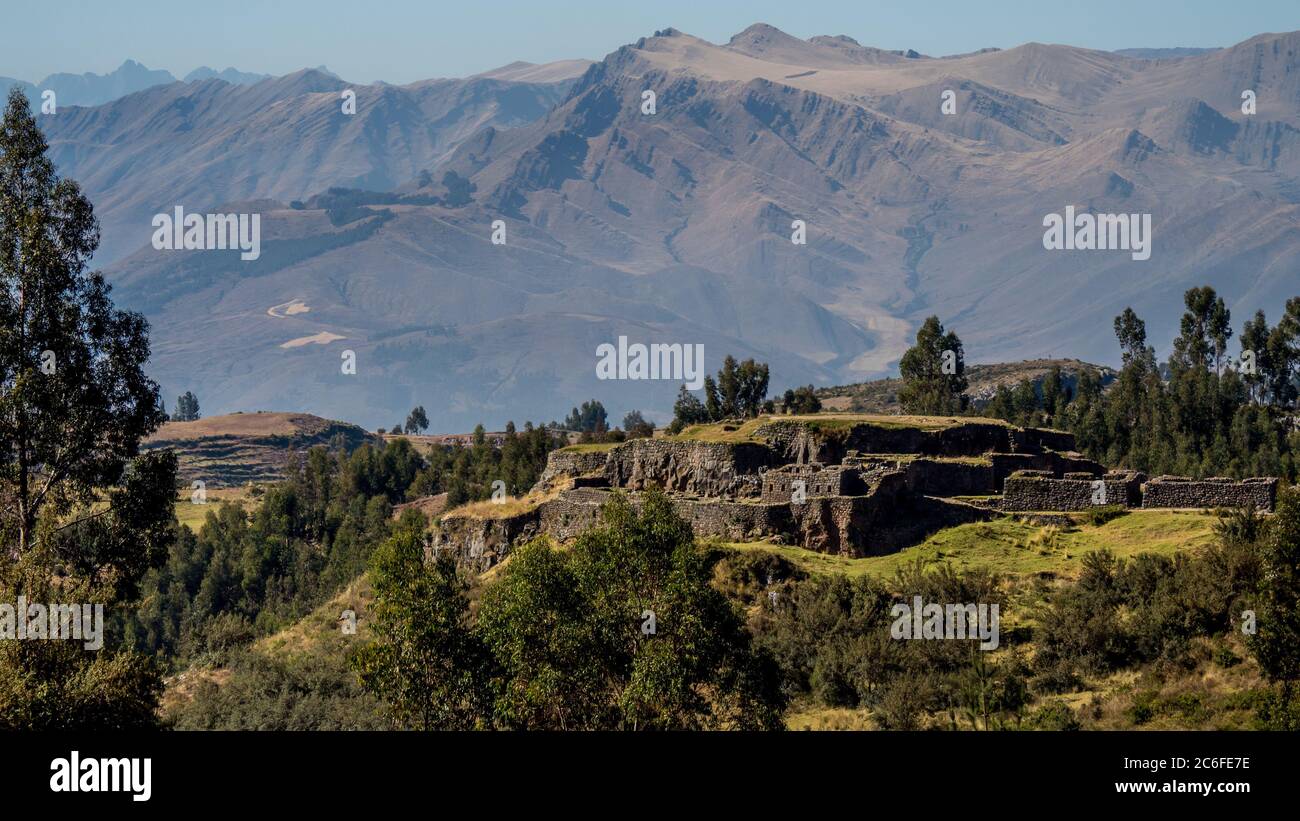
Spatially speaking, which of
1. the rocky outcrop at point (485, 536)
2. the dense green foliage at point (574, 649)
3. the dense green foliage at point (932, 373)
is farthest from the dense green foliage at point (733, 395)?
the dense green foliage at point (574, 649)

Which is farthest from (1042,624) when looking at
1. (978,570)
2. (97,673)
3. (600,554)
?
(97,673)

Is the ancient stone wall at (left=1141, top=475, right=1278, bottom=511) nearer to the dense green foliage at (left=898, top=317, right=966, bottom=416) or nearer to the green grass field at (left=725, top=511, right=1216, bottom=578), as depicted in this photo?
the green grass field at (left=725, top=511, right=1216, bottom=578)

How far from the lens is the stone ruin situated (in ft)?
198

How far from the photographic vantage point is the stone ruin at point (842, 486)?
198 feet

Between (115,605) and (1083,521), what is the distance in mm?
35768

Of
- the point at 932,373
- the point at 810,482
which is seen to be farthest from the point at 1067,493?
the point at 932,373

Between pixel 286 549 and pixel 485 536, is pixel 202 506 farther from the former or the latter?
pixel 485 536

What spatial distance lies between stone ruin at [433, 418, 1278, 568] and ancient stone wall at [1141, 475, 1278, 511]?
41 millimetres

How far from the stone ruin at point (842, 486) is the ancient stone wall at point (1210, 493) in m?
0.04

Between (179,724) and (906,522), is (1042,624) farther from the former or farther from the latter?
(179,724)

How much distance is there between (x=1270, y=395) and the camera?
455ft

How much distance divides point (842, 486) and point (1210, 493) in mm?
13342

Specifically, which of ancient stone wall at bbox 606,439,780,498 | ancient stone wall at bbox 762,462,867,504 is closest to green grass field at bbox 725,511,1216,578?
ancient stone wall at bbox 762,462,867,504

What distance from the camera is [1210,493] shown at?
5750 centimetres
